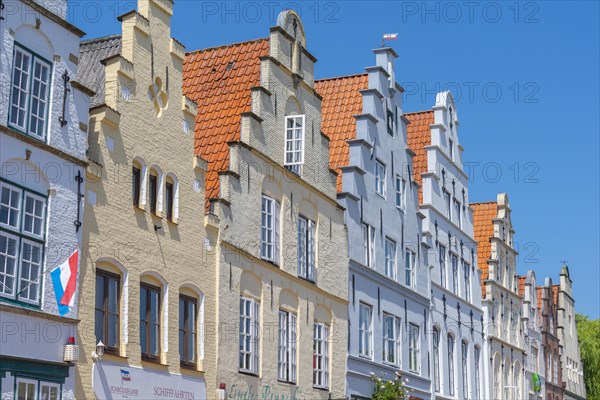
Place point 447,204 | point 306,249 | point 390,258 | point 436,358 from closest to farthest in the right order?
point 306,249
point 390,258
point 436,358
point 447,204

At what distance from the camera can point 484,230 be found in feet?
159

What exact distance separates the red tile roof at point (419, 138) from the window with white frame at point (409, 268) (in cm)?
440

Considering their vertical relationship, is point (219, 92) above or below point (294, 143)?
above

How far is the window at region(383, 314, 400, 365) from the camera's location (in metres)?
32.6

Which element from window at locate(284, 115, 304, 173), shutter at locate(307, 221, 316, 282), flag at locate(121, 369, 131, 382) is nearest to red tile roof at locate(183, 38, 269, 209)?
window at locate(284, 115, 304, 173)

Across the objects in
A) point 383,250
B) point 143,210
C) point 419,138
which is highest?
point 419,138

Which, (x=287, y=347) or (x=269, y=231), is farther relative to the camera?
(x=287, y=347)

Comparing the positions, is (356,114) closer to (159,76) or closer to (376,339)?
(376,339)

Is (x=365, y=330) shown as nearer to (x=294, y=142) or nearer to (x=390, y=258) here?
(x=390, y=258)

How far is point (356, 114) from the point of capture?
1305 inches

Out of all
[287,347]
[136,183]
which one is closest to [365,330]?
[287,347]

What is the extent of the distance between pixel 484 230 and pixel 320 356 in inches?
852

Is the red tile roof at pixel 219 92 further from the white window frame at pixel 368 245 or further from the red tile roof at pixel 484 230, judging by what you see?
the red tile roof at pixel 484 230

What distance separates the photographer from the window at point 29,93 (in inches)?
729
